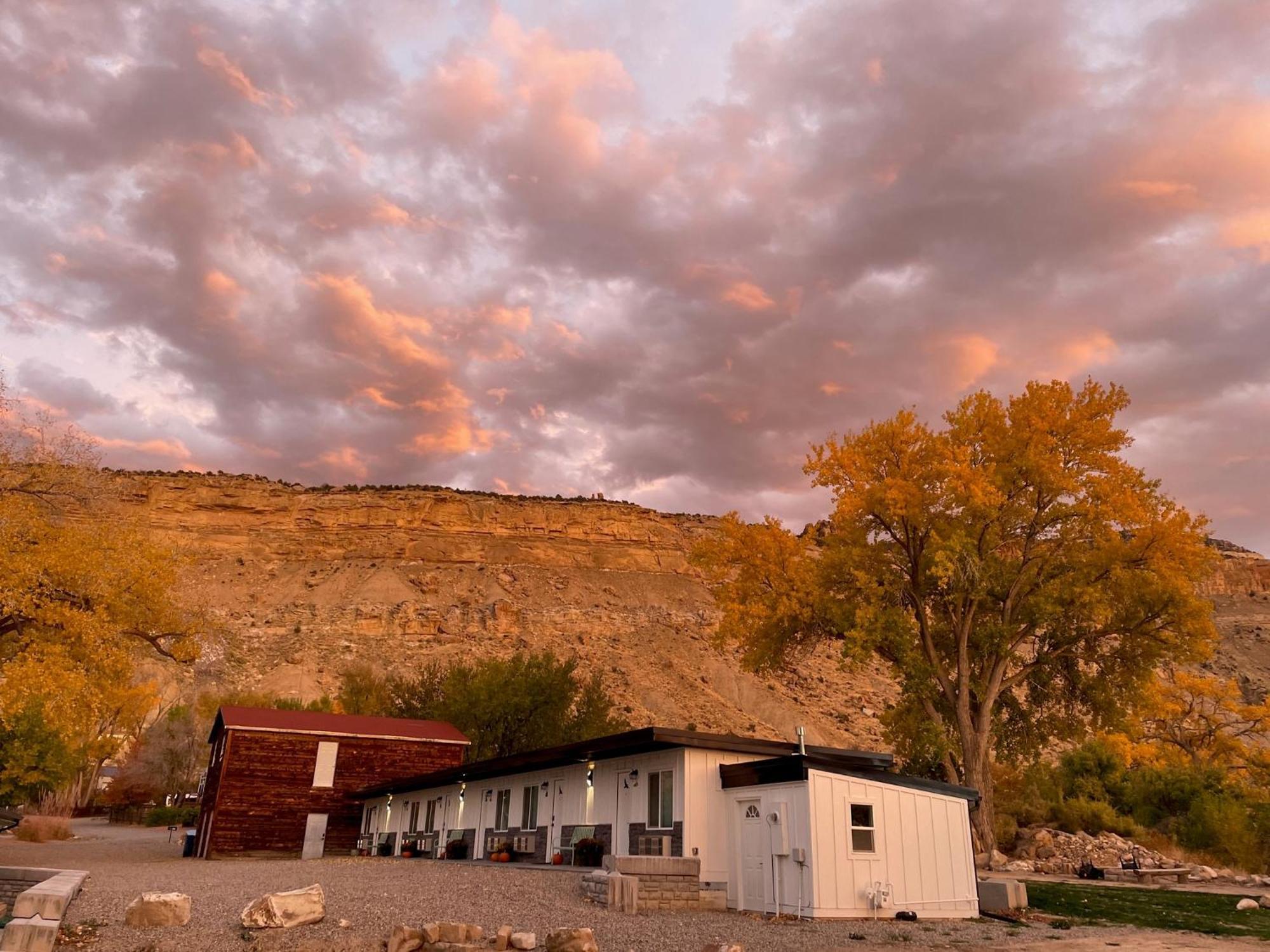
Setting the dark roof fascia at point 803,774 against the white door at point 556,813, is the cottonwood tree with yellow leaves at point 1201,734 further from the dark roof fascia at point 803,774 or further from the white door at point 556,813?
the white door at point 556,813

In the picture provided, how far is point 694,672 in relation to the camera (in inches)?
2960

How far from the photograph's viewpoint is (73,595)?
20000 mm

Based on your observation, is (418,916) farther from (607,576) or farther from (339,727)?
(607,576)

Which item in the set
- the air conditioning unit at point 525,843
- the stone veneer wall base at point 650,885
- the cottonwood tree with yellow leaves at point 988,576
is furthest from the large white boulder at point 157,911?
the cottonwood tree with yellow leaves at point 988,576

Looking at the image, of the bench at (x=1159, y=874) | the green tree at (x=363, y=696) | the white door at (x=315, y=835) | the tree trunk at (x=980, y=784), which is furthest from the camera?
the green tree at (x=363, y=696)

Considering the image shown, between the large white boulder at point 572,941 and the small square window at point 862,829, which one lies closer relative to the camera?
the large white boulder at point 572,941

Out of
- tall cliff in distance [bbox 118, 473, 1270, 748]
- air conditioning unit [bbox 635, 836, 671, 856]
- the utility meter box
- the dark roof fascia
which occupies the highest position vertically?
tall cliff in distance [bbox 118, 473, 1270, 748]

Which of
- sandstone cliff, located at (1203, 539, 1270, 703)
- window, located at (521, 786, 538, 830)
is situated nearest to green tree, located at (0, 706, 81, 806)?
window, located at (521, 786, 538, 830)

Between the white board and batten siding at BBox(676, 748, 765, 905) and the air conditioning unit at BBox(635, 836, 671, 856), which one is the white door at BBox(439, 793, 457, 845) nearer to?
the air conditioning unit at BBox(635, 836, 671, 856)

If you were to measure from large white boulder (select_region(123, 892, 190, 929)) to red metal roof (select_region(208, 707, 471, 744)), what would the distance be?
20.8 metres

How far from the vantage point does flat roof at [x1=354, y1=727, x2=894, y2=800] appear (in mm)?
17469

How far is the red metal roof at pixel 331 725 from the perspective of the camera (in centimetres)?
3200

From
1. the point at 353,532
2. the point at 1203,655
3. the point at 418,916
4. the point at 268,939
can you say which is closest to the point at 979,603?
the point at 1203,655

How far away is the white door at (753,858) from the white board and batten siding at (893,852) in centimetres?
145
